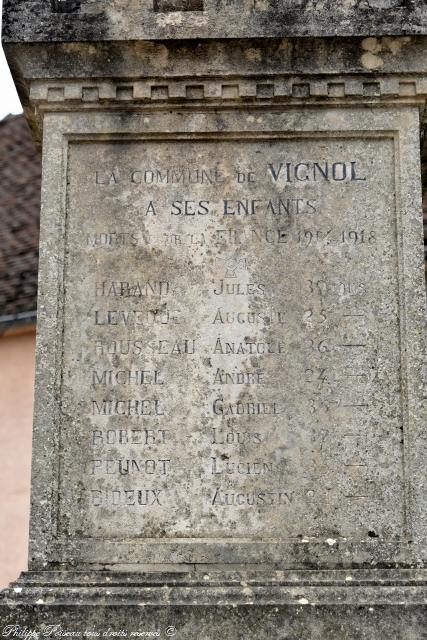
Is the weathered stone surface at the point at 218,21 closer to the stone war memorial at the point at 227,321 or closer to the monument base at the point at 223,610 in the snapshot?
the stone war memorial at the point at 227,321

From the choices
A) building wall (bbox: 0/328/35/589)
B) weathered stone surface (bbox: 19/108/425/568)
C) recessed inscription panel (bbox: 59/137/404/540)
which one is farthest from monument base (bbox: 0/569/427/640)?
building wall (bbox: 0/328/35/589)

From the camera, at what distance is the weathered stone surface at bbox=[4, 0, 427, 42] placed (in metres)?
6.34

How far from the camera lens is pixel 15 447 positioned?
638 inches

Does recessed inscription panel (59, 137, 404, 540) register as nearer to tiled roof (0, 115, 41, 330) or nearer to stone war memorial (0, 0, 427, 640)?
stone war memorial (0, 0, 427, 640)

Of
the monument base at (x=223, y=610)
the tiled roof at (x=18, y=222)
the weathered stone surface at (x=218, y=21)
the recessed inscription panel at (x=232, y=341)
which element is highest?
the tiled roof at (x=18, y=222)

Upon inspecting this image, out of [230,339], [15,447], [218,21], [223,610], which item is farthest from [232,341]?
[15,447]

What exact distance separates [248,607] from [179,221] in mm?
1923

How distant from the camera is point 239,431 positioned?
6051mm

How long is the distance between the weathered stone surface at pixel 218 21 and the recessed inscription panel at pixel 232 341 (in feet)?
1.76

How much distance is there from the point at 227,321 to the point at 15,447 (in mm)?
10468

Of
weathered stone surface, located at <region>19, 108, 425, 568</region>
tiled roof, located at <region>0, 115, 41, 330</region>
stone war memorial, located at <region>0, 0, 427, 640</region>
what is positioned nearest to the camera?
stone war memorial, located at <region>0, 0, 427, 640</region>

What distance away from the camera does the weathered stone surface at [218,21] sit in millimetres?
6336

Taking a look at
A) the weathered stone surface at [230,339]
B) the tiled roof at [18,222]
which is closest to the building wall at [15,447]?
the tiled roof at [18,222]

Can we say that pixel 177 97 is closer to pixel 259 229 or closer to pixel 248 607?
pixel 259 229
